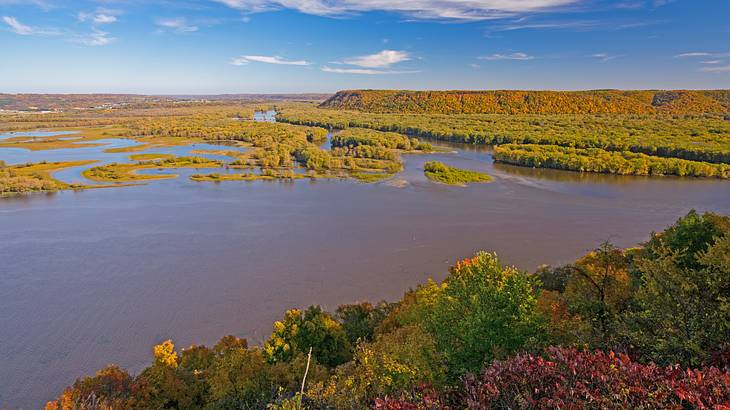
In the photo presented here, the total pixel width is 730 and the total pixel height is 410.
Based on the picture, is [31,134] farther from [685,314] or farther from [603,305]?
[685,314]

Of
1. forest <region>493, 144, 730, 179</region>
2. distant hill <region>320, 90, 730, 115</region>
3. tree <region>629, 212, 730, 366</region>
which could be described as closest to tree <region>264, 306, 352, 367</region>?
tree <region>629, 212, 730, 366</region>

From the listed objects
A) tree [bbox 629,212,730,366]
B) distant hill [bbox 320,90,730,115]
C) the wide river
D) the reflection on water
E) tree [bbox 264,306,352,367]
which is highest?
distant hill [bbox 320,90,730,115]

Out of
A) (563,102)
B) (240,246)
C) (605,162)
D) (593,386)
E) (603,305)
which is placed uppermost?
(563,102)

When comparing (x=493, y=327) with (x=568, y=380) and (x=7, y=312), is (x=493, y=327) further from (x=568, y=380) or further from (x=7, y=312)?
(x=7, y=312)

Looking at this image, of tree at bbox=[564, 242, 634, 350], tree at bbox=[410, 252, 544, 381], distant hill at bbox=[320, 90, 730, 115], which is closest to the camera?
tree at bbox=[564, 242, 634, 350]

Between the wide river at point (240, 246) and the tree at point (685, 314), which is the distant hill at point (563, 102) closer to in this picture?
the wide river at point (240, 246)

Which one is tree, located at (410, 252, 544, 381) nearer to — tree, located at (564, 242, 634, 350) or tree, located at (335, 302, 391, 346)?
tree, located at (564, 242, 634, 350)

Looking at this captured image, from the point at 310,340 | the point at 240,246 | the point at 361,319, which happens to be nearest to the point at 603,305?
the point at 310,340
